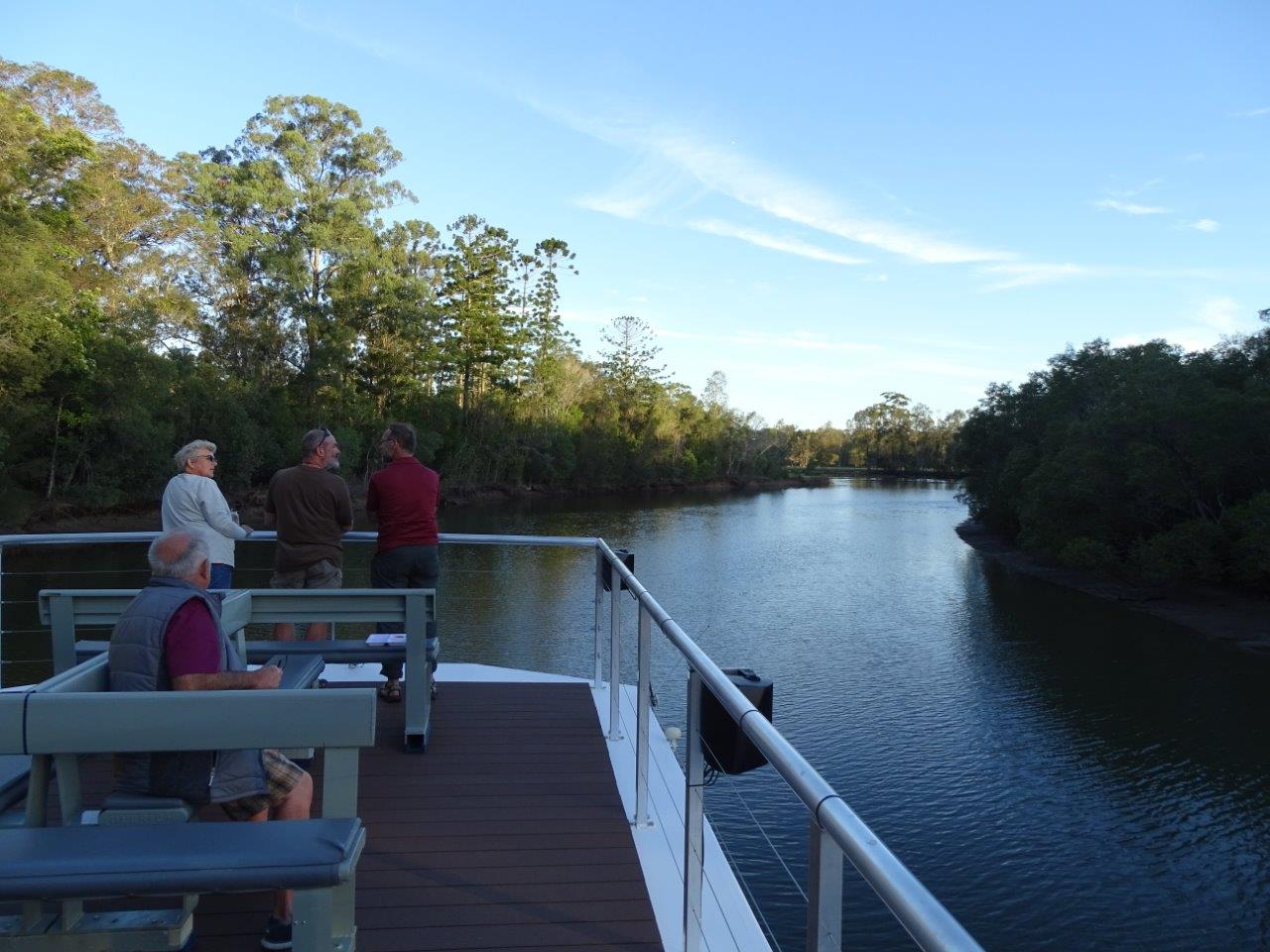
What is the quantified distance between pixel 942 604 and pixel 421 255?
3154cm

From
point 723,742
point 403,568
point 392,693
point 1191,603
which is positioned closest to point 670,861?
point 723,742

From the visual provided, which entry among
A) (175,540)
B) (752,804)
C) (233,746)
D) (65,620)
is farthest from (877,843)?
(752,804)

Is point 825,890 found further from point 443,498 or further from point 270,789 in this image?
point 443,498

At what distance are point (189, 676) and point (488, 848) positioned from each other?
1.16 meters

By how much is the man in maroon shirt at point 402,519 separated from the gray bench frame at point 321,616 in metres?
0.62

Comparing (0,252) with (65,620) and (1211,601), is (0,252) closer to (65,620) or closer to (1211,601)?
(65,620)

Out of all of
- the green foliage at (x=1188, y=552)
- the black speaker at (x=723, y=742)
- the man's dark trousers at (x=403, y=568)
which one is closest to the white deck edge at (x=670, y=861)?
the black speaker at (x=723, y=742)

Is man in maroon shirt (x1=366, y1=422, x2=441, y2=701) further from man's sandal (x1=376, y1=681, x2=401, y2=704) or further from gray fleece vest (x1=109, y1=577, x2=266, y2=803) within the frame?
gray fleece vest (x1=109, y1=577, x2=266, y2=803)

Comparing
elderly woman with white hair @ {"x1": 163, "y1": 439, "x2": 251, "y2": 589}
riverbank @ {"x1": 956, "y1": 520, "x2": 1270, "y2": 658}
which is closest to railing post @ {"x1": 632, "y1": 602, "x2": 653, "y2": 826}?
elderly woman with white hair @ {"x1": 163, "y1": 439, "x2": 251, "y2": 589}

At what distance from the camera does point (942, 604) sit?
23.2 meters

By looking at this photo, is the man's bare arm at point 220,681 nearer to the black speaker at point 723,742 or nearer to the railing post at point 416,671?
the black speaker at point 723,742

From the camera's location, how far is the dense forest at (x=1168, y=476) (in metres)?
23.4

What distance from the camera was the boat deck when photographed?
2438 mm

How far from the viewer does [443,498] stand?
41.1 meters
